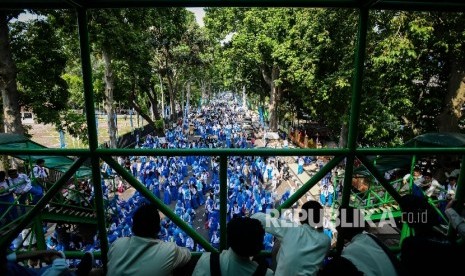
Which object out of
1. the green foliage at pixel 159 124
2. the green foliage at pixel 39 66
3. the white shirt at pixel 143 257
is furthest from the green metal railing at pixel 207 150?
the green foliage at pixel 159 124

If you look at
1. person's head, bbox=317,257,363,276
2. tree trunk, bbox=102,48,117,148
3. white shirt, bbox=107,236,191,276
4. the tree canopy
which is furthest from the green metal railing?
tree trunk, bbox=102,48,117,148

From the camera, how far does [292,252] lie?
1773 mm

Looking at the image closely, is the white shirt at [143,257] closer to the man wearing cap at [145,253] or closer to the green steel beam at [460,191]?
the man wearing cap at [145,253]

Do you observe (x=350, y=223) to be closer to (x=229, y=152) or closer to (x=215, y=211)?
(x=229, y=152)

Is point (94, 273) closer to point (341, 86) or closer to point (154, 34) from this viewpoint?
point (341, 86)

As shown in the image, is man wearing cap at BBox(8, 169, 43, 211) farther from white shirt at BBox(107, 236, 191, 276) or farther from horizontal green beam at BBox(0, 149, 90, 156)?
white shirt at BBox(107, 236, 191, 276)

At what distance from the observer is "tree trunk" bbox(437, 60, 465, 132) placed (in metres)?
11.6

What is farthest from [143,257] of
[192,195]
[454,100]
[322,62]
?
[322,62]

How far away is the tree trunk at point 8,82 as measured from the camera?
9227mm

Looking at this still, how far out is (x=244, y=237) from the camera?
62.9 inches

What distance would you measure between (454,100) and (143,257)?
1310cm

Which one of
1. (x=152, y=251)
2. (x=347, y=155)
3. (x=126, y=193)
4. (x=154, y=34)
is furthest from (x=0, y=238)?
(x=154, y=34)

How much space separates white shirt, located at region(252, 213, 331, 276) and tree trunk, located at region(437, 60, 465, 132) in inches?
480

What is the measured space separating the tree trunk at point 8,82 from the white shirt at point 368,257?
33.8ft
